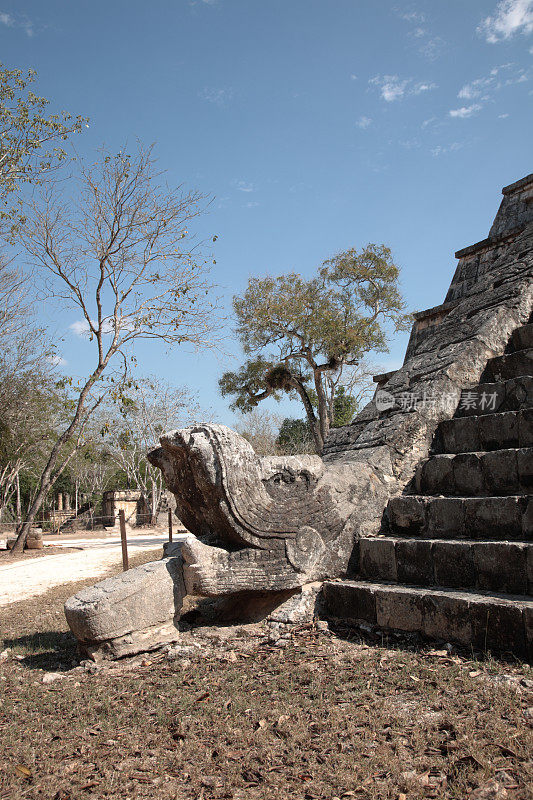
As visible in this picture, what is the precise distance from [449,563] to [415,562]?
0.83 feet

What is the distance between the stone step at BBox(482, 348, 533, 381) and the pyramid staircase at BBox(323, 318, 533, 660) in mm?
12

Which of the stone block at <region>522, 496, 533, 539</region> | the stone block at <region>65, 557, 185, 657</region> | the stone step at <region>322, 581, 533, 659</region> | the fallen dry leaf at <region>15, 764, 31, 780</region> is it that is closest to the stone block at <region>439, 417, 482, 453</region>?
the stone block at <region>522, 496, 533, 539</region>

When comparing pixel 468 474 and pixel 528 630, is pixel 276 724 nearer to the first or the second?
pixel 528 630

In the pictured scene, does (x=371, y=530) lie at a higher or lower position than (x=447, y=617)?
higher

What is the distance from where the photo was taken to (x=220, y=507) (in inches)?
145

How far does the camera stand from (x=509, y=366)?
189 inches

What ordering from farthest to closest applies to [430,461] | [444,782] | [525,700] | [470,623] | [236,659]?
1. [430,461]
2. [236,659]
3. [470,623]
4. [525,700]
5. [444,782]

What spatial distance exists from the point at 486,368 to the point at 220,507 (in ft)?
9.26

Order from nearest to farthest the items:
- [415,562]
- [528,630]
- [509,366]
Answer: [528,630]
[415,562]
[509,366]

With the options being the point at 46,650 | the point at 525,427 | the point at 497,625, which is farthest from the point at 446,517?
the point at 46,650

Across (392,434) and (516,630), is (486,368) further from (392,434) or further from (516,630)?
(516,630)

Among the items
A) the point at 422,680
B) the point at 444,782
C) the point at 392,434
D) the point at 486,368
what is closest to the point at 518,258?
the point at 486,368

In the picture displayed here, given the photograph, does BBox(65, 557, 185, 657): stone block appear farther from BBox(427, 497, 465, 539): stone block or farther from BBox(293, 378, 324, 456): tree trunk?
BBox(293, 378, 324, 456): tree trunk

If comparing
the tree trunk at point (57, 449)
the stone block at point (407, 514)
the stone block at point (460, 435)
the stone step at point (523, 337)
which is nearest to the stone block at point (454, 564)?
the stone block at point (407, 514)
